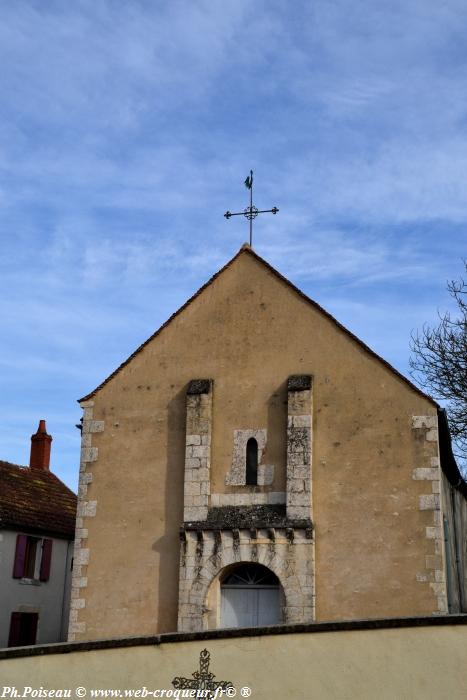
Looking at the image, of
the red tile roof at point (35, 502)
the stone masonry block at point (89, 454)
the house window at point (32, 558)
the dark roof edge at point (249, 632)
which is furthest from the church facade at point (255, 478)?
the house window at point (32, 558)

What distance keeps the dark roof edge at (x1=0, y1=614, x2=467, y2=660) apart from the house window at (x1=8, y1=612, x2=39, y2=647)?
41.3 feet

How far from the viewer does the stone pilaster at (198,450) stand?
15898mm

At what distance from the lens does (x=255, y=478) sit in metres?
16.0

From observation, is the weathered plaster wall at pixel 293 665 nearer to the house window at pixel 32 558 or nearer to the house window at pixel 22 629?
the house window at pixel 22 629

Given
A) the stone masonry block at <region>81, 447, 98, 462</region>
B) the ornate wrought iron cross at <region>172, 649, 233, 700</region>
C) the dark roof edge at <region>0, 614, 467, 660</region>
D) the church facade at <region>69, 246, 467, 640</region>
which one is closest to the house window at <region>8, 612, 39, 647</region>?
the church facade at <region>69, 246, 467, 640</region>

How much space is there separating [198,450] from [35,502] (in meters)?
10.2

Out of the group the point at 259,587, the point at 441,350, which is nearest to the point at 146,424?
the point at 259,587

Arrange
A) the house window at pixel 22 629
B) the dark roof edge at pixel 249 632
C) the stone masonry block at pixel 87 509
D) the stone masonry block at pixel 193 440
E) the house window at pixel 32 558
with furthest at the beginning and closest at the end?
the house window at pixel 32 558, the house window at pixel 22 629, the stone masonry block at pixel 87 509, the stone masonry block at pixel 193 440, the dark roof edge at pixel 249 632

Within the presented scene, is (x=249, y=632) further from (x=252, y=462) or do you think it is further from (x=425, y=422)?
(x=425, y=422)

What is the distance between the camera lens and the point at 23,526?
23.1 m

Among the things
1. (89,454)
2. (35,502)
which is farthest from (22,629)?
(89,454)

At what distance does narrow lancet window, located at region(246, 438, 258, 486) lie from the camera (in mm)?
16047

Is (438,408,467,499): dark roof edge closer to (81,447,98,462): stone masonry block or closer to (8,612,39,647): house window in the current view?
(81,447,98,462): stone masonry block

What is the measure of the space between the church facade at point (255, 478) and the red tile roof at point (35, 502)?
713 cm
